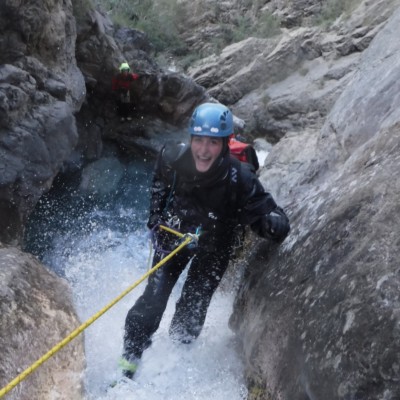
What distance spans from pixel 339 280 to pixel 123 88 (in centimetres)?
871

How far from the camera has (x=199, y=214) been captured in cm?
299

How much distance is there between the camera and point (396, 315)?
166 centimetres

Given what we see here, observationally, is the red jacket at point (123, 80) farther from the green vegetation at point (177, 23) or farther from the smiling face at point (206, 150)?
the smiling face at point (206, 150)

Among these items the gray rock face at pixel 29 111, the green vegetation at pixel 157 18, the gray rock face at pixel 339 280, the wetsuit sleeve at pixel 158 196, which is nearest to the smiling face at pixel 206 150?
the wetsuit sleeve at pixel 158 196

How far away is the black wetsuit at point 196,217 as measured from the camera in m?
2.87

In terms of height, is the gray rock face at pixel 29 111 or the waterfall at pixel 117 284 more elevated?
the gray rock face at pixel 29 111

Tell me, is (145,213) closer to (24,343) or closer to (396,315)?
(24,343)

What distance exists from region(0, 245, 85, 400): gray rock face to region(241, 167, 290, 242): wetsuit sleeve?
1.47 meters

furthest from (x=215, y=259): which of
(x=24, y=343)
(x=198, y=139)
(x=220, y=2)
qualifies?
(x=220, y=2)

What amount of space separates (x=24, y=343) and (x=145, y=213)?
5976mm

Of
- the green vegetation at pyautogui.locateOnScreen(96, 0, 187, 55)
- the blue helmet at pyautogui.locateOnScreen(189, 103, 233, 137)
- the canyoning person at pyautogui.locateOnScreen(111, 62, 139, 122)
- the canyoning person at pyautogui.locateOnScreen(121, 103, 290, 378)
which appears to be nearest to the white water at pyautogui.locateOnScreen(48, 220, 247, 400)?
the canyoning person at pyautogui.locateOnScreen(121, 103, 290, 378)

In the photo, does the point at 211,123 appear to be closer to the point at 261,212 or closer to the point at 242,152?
the point at 261,212

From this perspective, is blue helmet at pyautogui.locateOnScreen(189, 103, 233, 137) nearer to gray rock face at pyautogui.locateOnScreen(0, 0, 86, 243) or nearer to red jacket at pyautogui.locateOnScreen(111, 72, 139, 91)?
gray rock face at pyautogui.locateOnScreen(0, 0, 86, 243)

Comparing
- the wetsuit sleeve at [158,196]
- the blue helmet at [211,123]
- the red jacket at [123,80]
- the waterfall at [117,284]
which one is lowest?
the waterfall at [117,284]
